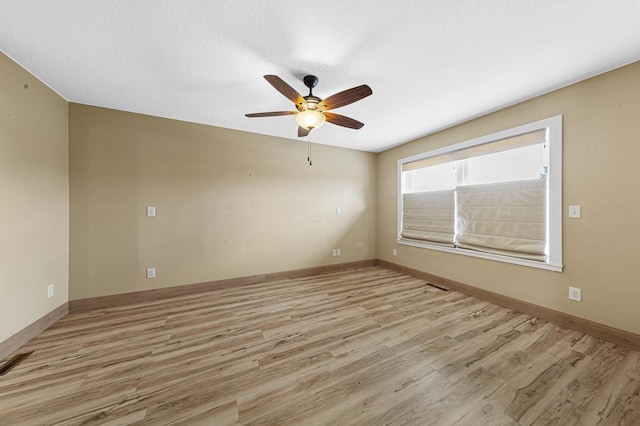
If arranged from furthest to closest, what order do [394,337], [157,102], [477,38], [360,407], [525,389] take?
[157,102] < [394,337] < [477,38] < [525,389] < [360,407]

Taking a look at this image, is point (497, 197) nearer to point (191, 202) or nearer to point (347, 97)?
point (347, 97)

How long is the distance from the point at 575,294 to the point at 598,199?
957 mm

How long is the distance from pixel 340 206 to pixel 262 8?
10.7 ft

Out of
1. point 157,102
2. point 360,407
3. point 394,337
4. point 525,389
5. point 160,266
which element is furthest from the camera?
point 160,266

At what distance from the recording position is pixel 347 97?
6.05ft

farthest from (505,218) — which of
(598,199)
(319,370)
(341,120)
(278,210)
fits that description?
(278,210)

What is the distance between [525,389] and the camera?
1437 mm

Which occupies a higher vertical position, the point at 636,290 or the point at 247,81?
the point at 247,81

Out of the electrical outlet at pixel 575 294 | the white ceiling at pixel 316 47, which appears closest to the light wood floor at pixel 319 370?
the electrical outlet at pixel 575 294

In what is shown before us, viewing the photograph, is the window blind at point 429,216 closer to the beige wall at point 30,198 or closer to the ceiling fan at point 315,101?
the ceiling fan at point 315,101

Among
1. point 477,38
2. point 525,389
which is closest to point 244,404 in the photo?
point 525,389

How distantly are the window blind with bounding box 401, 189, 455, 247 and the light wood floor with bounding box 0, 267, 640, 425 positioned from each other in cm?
125

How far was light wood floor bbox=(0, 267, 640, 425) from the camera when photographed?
1.27m

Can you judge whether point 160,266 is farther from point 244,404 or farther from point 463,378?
point 463,378
